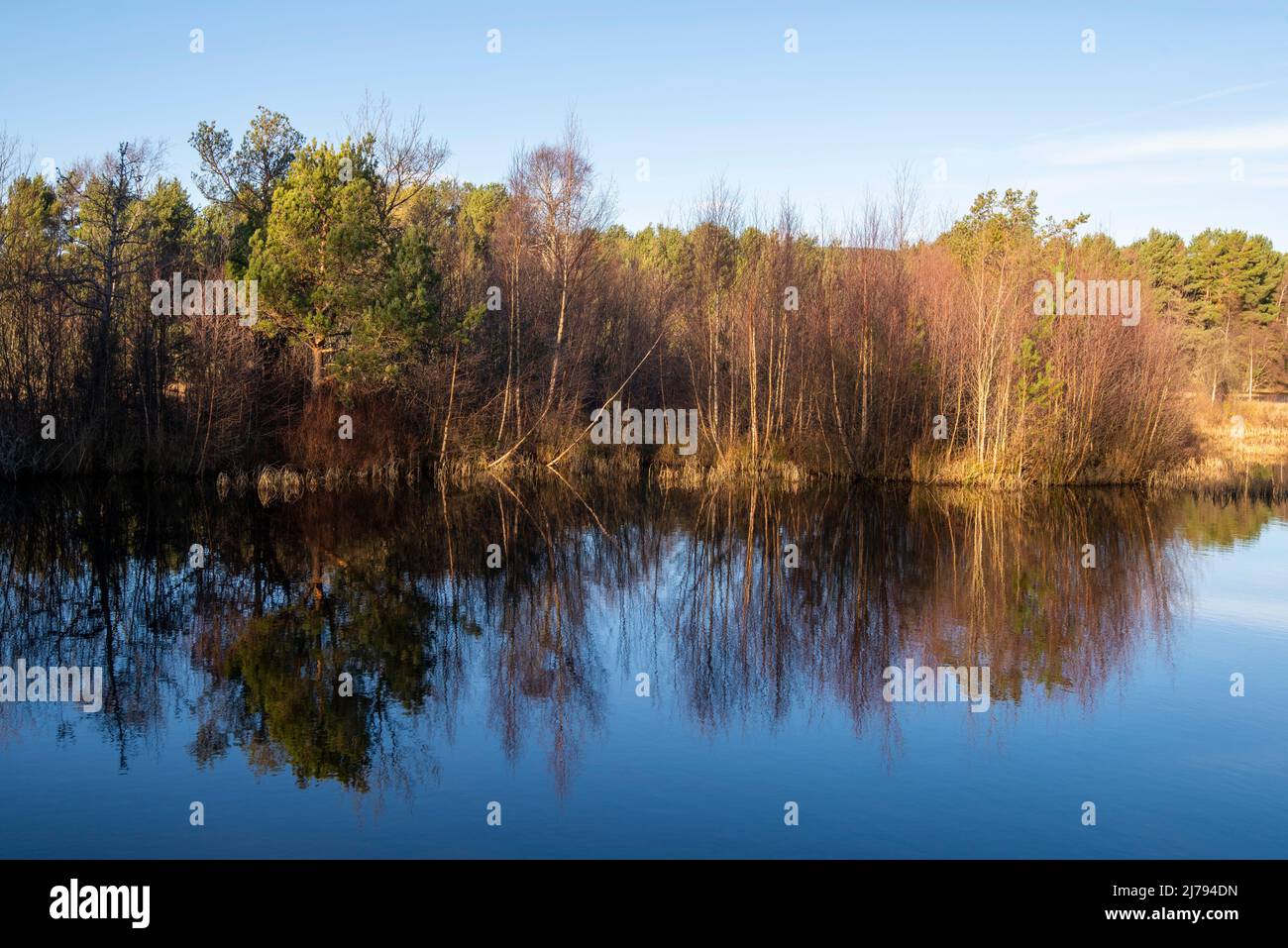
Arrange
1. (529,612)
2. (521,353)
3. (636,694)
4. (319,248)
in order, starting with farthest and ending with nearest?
(521,353)
(319,248)
(529,612)
(636,694)

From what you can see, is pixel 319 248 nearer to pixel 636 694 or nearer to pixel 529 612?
pixel 529 612

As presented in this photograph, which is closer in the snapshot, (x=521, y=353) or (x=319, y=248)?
(x=319, y=248)

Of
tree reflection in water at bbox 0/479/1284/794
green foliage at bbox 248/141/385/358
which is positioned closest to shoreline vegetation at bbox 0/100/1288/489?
green foliage at bbox 248/141/385/358

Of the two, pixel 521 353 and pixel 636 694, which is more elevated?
pixel 521 353

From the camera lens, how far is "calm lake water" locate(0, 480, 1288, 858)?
22.9ft

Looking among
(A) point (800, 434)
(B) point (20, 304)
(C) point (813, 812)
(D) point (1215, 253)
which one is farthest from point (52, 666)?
(D) point (1215, 253)

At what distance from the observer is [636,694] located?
1000cm

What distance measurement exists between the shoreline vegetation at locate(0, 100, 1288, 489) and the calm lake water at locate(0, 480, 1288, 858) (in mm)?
7737

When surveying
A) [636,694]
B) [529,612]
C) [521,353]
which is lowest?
[636,694]

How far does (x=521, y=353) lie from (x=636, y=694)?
808 inches

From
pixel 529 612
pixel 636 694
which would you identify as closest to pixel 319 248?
pixel 529 612

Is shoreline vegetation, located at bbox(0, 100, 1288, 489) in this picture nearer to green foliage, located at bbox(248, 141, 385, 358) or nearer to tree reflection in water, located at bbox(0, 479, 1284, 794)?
green foliage, located at bbox(248, 141, 385, 358)

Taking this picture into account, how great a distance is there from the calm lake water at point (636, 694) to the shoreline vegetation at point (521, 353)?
7.74 meters
